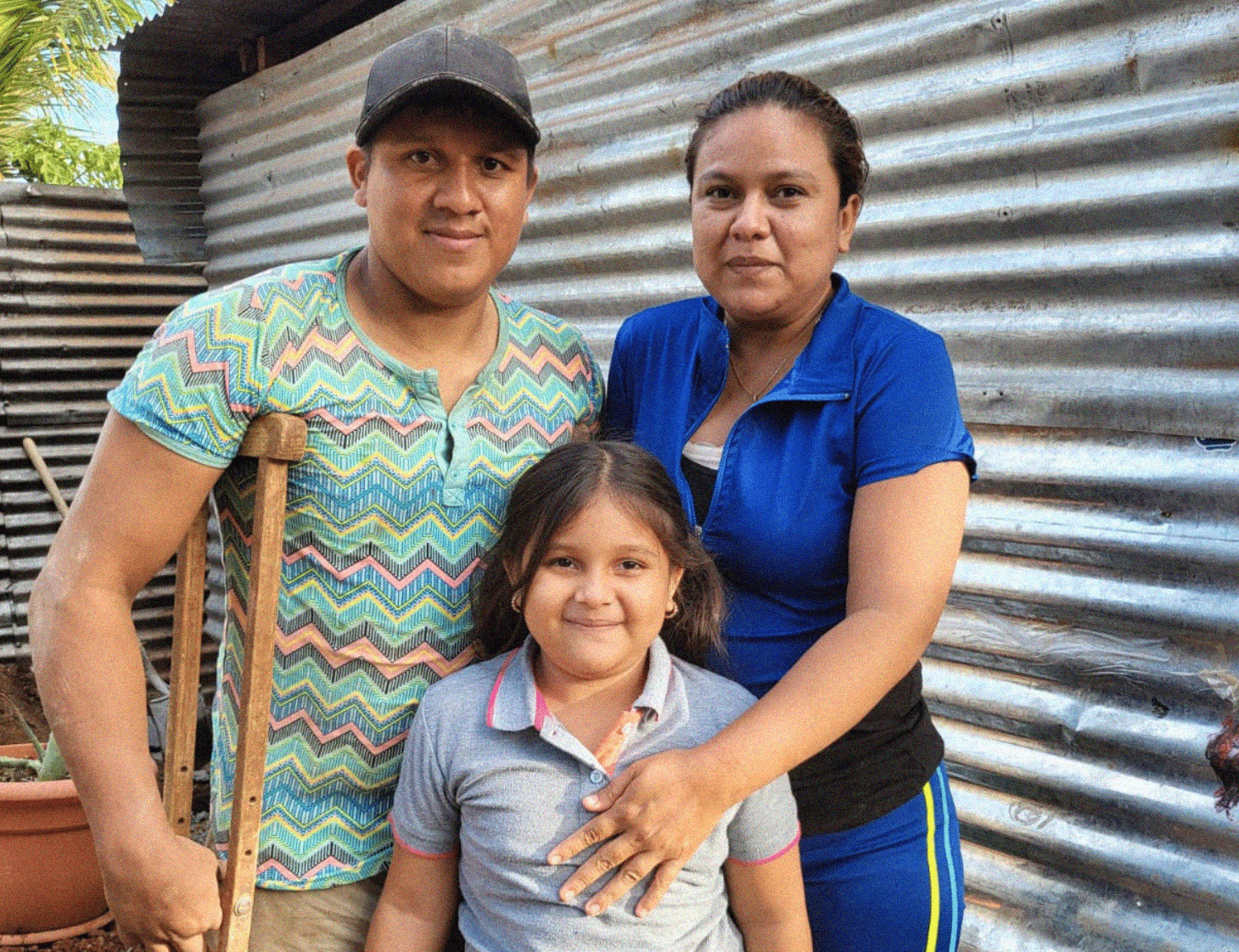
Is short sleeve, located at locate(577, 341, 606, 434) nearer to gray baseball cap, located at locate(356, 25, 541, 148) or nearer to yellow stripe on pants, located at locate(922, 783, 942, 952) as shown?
gray baseball cap, located at locate(356, 25, 541, 148)

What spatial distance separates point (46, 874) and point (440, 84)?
4.92m

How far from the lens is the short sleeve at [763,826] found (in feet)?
6.00

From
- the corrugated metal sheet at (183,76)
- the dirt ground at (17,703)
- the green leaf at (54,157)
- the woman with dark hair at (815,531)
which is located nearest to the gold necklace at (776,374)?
the woman with dark hair at (815,531)

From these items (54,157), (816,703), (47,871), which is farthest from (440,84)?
(54,157)

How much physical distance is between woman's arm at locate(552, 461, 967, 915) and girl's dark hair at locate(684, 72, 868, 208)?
0.59 metres

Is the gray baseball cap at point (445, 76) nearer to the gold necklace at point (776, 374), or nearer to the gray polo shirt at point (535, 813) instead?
the gold necklace at point (776, 374)

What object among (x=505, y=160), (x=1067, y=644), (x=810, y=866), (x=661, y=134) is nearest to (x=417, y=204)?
(x=505, y=160)

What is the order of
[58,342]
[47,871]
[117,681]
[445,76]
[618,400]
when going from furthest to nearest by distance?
[58,342] < [47,871] < [618,400] < [445,76] < [117,681]

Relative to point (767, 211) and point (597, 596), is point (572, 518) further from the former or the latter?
point (767, 211)

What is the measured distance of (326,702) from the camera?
6.17 feet

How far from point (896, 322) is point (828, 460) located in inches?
11.0

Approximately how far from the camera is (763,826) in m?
1.83

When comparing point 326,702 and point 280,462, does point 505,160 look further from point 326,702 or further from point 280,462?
point 326,702

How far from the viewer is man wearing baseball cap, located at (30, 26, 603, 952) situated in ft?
5.60
